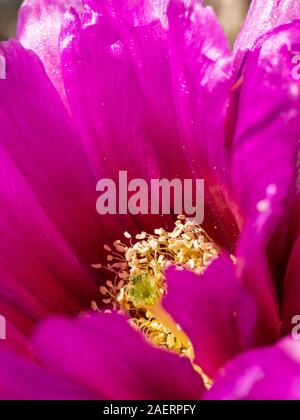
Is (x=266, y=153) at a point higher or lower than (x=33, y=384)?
higher

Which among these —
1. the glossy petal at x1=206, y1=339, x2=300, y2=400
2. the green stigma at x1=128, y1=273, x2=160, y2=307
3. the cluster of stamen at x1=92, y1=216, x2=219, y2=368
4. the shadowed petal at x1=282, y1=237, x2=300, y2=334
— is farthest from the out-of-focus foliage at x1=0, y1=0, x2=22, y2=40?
the glossy petal at x1=206, y1=339, x2=300, y2=400

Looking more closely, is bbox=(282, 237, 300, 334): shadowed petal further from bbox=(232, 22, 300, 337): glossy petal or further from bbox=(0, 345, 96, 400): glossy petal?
bbox=(0, 345, 96, 400): glossy petal


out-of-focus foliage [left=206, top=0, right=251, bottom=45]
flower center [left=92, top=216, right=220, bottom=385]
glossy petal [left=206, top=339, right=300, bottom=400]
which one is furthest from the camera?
out-of-focus foliage [left=206, top=0, right=251, bottom=45]

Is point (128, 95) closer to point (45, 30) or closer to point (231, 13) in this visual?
point (45, 30)

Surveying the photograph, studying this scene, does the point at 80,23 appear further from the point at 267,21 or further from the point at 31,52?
the point at 267,21

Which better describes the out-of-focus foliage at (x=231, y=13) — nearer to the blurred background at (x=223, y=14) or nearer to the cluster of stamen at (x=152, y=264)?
the blurred background at (x=223, y=14)

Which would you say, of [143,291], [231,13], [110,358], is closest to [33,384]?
[110,358]
